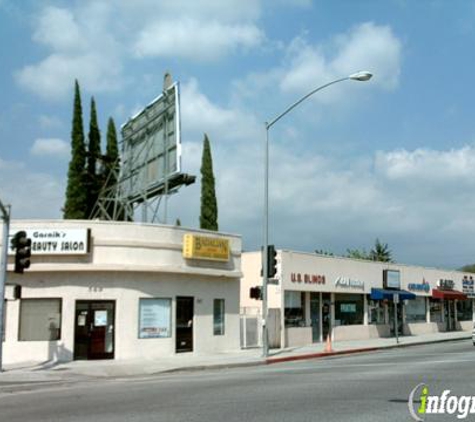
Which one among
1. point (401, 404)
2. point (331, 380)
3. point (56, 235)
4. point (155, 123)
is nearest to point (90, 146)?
point (155, 123)

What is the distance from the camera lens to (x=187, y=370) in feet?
68.8

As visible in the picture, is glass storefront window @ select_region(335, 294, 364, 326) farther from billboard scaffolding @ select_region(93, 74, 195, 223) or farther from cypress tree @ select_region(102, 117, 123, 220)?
cypress tree @ select_region(102, 117, 123, 220)

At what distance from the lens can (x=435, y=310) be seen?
47750mm

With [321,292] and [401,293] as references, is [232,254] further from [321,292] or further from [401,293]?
[401,293]

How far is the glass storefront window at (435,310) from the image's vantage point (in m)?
47.1

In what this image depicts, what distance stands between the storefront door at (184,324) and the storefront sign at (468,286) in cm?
3274

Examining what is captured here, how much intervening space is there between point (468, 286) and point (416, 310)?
9878 millimetres

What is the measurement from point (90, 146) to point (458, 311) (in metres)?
31.5

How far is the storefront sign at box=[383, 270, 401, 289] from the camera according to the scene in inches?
1585

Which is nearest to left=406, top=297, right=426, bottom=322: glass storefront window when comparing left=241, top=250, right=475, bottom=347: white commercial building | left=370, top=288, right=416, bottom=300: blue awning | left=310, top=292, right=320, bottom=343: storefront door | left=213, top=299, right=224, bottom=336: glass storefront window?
left=241, top=250, right=475, bottom=347: white commercial building

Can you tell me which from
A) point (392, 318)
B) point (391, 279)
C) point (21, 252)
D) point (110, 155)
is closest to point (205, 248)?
point (21, 252)

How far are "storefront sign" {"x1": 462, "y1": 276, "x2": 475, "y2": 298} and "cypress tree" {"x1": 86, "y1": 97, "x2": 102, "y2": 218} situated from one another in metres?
29.7

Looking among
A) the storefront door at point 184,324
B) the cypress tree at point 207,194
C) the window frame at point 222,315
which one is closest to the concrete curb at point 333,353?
the window frame at point 222,315
